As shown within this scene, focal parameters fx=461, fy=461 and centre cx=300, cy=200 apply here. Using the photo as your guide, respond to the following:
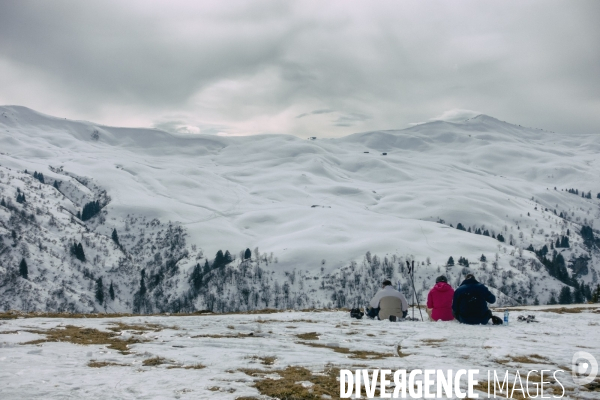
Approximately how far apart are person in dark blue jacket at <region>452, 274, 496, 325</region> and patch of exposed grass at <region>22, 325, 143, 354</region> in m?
14.0

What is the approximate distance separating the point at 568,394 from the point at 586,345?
5.96 metres

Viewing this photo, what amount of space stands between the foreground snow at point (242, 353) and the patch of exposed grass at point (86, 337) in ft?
1.35

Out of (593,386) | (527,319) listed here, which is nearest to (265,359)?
(593,386)

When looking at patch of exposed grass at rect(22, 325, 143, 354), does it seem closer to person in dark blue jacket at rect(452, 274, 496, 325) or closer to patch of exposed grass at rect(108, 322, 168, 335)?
patch of exposed grass at rect(108, 322, 168, 335)

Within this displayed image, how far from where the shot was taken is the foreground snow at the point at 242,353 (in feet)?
32.5

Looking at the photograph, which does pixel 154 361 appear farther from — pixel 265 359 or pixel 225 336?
pixel 225 336

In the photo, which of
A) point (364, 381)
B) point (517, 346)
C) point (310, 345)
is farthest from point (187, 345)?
point (517, 346)

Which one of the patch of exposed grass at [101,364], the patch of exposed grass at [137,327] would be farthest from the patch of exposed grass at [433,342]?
the patch of exposed grass at [137,327]

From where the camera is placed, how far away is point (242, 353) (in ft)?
45.8

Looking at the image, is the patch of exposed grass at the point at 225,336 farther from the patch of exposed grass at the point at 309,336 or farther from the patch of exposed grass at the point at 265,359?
the patch of exposed grass at the point at 265,359

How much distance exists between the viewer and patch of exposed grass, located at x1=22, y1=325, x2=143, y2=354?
49.1 ft

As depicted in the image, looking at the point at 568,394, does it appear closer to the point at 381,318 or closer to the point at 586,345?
the point at 586,345

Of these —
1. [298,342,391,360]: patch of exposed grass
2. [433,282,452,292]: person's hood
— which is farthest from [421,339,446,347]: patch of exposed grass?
[433,282,452,292]: person's hood

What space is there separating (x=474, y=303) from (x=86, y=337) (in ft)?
53.1
